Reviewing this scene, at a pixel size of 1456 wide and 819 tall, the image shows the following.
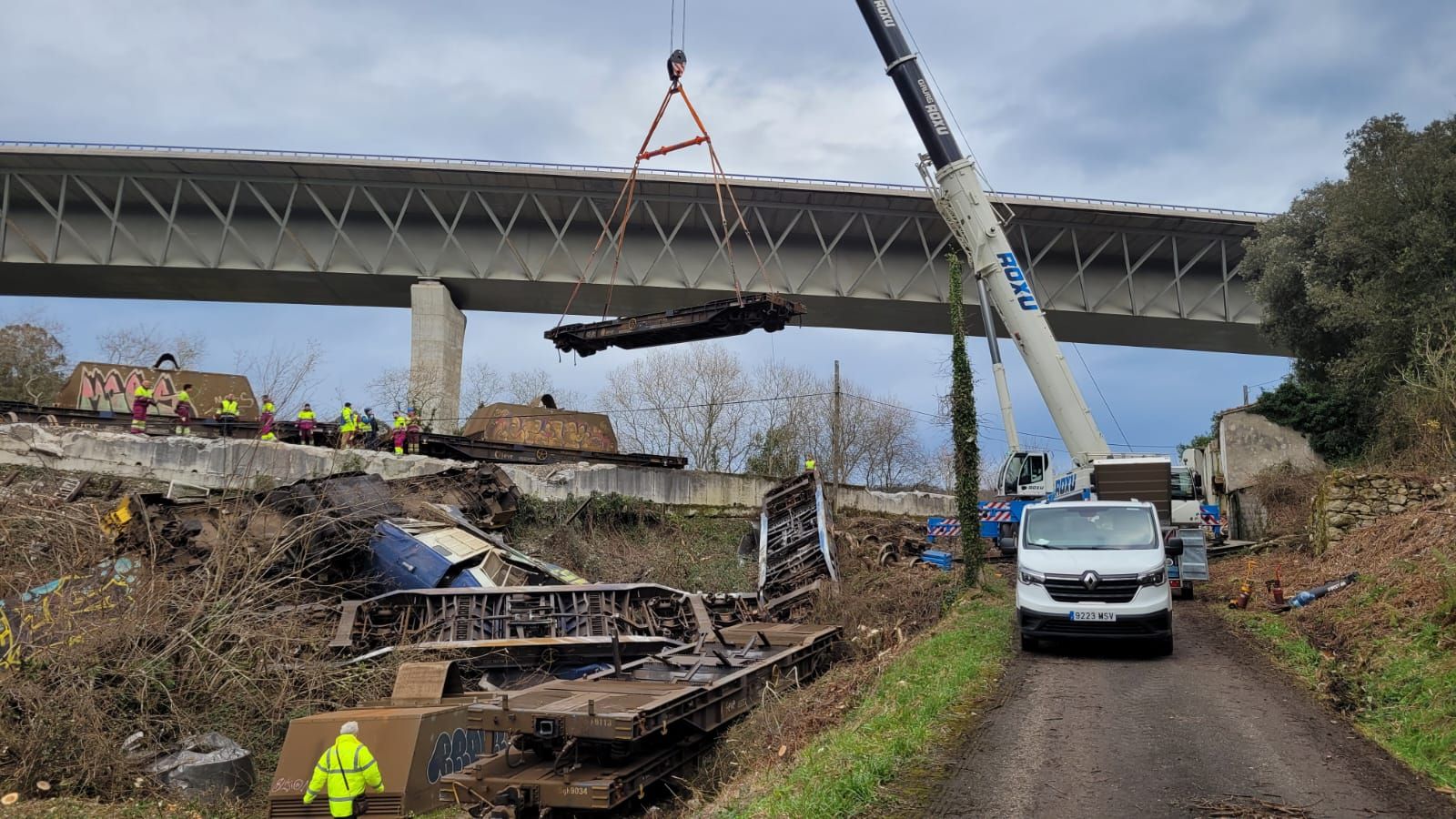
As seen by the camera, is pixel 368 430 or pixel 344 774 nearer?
pixel 344 774

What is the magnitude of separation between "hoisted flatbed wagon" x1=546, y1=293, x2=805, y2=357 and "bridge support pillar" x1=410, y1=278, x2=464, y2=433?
13.7 m

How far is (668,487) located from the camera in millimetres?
26500

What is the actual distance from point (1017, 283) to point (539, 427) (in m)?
15.9

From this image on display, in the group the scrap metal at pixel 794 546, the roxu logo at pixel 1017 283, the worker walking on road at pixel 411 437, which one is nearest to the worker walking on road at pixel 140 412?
the worker walking on road at pixel 411 437

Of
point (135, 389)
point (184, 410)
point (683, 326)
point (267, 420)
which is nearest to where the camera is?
point (683, 326)

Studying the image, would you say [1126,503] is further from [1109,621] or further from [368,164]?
[368,164]

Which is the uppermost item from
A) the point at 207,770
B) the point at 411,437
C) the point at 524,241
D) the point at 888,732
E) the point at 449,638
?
the point at 524,241

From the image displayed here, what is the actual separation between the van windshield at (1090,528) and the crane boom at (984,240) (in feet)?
22.9

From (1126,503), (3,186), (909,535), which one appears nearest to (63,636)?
(1126,503)

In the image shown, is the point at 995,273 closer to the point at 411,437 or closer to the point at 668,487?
the point at 668,487

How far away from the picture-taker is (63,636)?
10180mm

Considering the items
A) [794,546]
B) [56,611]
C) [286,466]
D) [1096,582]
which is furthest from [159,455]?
[1096,582]

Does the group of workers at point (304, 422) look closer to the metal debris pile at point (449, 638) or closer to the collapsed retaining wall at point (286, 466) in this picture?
the collapsed retaining wall at point (286, 466)

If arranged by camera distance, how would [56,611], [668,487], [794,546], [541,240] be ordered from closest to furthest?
[56,611], [794,546], [668,487], [541,240]
